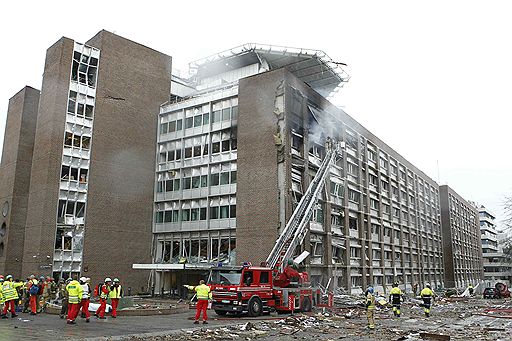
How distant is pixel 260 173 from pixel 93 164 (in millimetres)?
12596

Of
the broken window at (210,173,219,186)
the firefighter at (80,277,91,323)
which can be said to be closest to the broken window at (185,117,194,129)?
the broken window at (210,173,219,186)

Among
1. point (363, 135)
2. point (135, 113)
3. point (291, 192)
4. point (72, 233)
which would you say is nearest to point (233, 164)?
point (291, 192)

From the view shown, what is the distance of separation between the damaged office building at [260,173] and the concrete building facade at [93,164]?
7.41ft

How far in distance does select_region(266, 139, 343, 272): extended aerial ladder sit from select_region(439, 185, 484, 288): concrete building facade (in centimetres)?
4306

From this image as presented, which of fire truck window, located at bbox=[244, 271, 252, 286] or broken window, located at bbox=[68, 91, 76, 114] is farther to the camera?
broken window, located at bbox=[68, 91, 76, 114]

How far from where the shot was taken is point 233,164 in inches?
1362

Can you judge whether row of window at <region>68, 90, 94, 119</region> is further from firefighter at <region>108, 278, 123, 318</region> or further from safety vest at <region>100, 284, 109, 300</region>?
safety vest at <region>100, 284, 109, 300</region>

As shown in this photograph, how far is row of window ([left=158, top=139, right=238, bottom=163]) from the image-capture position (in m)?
35.0

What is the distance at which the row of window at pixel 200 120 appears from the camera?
3531 centimetres

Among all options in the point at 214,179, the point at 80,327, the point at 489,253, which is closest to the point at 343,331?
the point at 80,327

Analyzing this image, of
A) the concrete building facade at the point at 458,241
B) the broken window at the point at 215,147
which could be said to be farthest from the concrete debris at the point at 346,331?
the concrete building facade at the point at 458,241

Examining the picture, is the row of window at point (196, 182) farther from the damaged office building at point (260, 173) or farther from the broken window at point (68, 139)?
the broken window at point (68, 139)

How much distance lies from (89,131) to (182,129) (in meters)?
7.15

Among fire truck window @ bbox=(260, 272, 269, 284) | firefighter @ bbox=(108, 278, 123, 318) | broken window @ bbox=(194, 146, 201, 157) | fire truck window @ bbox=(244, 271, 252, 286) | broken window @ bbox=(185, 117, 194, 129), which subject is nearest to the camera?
firefighter @ bbox=(108, 278, 123, 318)
